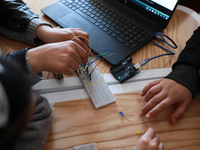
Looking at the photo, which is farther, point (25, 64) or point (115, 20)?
point (115, 20)

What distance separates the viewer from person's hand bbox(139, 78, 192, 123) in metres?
0.59

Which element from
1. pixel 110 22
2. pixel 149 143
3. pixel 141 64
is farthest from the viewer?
pixel 110 22

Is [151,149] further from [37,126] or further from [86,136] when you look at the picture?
[37,126]

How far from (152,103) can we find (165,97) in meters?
0.06

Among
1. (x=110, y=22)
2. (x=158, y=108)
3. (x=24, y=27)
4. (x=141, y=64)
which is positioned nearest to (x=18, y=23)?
(x=24, y=27)

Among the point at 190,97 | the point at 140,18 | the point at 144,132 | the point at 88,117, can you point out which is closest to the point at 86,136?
the point at 88,117

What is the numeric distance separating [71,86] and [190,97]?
0.45m

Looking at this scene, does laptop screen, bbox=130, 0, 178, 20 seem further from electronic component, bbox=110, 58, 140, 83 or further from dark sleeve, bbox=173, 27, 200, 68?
electronic component, bbox=110, 58, 140, 83

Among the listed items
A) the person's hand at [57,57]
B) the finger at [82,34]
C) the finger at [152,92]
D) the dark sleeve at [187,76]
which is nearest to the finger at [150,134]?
the finger at [152,92]

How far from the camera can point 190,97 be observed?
0.63m

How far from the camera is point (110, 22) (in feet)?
2.74

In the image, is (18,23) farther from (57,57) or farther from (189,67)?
(189,67)

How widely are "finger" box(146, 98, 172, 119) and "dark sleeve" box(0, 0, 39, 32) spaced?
0.63 m

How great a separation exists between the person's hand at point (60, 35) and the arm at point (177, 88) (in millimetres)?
330
